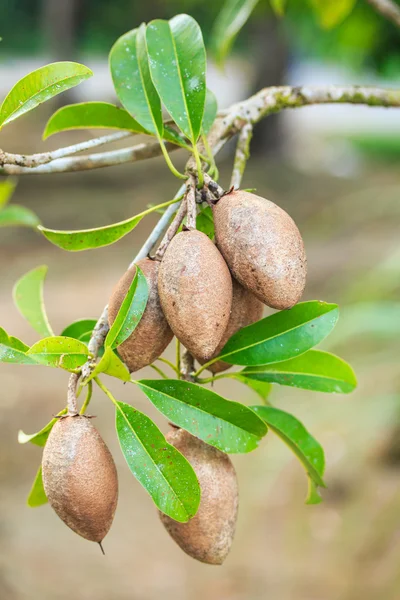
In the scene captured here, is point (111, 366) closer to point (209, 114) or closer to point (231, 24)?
point (209, 114)

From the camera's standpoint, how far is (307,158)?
9.55m

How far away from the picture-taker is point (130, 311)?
58cm

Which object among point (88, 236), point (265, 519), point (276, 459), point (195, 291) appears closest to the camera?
point (195, 291)

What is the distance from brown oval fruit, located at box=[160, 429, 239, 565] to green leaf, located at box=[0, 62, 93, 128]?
0.33m

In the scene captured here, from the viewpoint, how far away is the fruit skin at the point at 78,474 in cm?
58

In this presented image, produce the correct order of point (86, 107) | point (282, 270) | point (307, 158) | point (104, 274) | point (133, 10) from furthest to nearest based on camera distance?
1. point (133, 10)
2. point (307, 158)
3. point (104, 274)
4. point (86, 107)
5. point (282, 270)

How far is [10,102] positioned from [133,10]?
11.5 metres

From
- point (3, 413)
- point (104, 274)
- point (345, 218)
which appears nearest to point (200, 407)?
point (3, 413)

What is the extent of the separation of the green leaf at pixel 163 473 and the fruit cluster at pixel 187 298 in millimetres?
26

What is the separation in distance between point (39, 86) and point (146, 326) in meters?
0.24

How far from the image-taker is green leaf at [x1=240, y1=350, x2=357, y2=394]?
75 cm

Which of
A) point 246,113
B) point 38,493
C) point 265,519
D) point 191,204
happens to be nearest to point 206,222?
point 191,204

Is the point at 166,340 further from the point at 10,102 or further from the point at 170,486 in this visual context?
the point at 10,102

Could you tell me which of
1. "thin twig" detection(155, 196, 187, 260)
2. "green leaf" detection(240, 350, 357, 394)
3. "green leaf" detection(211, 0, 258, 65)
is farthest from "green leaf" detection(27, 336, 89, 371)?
"green leaf" detection(211, 0, 258, 65)
